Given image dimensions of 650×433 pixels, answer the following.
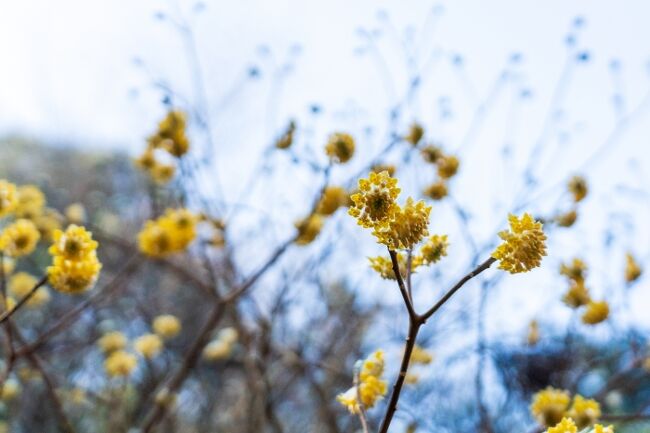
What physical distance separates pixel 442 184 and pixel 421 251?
1.54 m

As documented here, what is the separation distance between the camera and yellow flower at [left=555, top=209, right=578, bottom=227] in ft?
9.27

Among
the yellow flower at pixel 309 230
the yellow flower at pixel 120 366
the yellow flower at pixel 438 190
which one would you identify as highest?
the yellow flower at pixel 438 190

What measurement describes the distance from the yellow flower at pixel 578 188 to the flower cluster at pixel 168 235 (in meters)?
1.82

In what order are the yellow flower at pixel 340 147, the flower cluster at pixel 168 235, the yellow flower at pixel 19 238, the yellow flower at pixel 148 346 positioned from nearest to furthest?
the yellow flower at pixel 19 238 < the yellow flower at pixel 340 147 < the flower cluster at pixel 168 235 < the yellow flower at pixel 148 346

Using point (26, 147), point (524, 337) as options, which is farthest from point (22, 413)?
point (26, 147)

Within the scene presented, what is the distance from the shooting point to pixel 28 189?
3045 mm

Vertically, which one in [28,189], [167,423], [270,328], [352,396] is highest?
[28,189]

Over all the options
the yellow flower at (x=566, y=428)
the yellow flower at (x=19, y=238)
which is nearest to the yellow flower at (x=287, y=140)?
the yellow flower at (x=19, y=238)

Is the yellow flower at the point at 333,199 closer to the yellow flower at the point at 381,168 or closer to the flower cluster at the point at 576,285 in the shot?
the yellow flower at the point at 381,168

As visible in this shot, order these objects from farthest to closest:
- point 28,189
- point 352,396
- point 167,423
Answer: point 167,423, point 28,189, point 352,396

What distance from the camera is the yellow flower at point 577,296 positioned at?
2.61 metres

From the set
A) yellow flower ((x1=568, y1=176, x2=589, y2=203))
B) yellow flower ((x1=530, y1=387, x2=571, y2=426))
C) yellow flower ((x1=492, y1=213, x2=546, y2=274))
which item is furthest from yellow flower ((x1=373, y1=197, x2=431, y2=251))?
yellow flower ((x1=568, y1=176, x2=589, y2=203))

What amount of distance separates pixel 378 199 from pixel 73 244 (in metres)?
0.86

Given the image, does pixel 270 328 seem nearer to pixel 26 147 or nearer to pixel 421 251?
pixel 421 251
